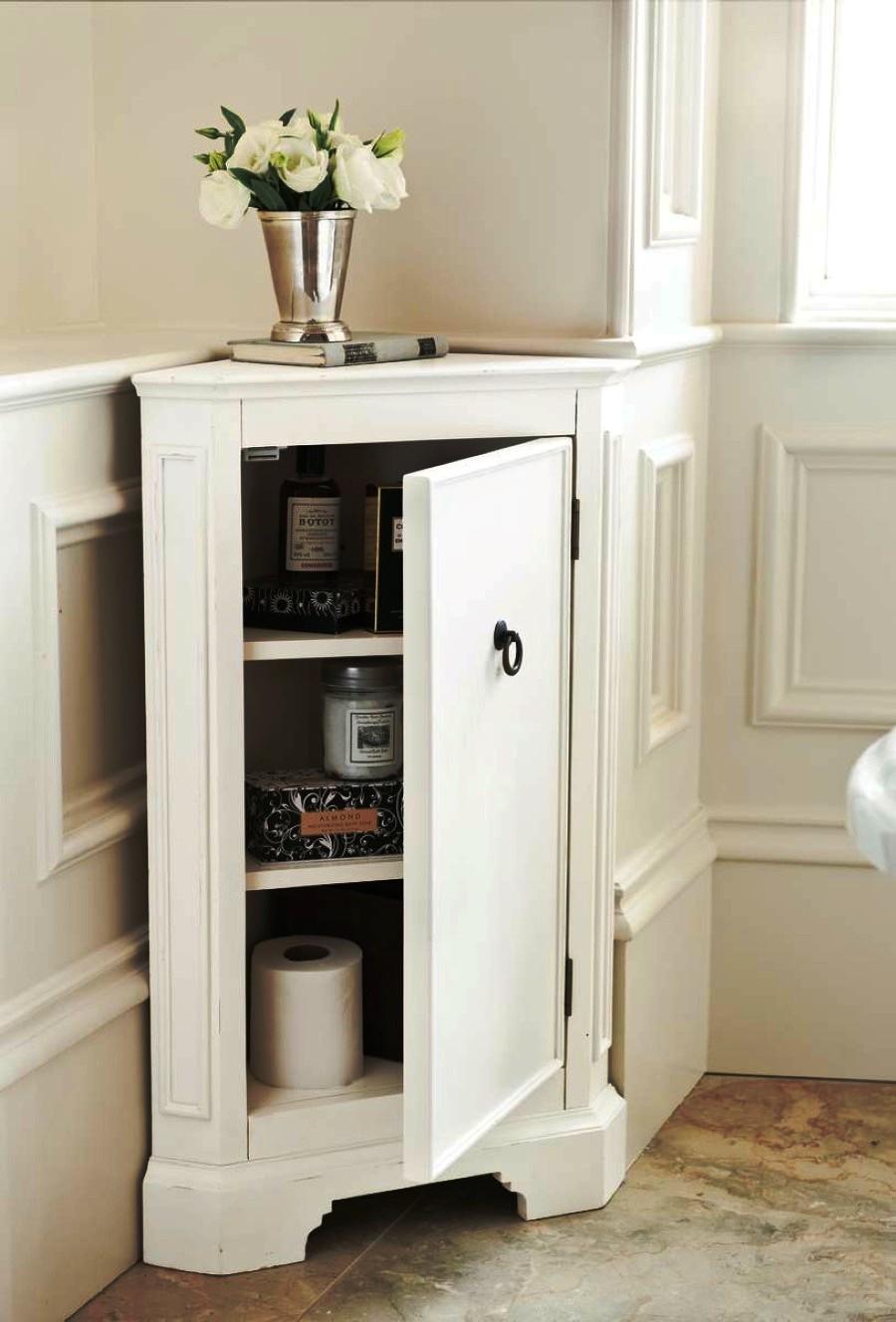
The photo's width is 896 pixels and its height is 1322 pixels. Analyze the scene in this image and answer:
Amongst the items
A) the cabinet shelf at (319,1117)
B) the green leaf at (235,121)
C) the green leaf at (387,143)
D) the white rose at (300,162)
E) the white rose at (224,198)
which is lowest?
the cabinet shelf at (319,1117)

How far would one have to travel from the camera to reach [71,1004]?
1.84 metres

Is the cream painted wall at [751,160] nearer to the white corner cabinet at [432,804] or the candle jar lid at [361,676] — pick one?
the white corner cabinet at [432,804]

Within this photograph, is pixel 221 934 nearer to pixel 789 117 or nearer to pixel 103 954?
pixel 103 954

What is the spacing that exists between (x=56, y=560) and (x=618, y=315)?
0.76m

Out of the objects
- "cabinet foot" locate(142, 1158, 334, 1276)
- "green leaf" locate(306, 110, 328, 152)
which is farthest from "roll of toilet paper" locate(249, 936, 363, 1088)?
"green leaf" locate(306, 110, 328, 152)

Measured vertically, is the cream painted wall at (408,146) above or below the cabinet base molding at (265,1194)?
above

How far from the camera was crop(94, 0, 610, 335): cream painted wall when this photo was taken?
2090mm

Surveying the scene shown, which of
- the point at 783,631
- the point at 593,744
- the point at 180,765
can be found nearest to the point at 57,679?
the point at 180,765

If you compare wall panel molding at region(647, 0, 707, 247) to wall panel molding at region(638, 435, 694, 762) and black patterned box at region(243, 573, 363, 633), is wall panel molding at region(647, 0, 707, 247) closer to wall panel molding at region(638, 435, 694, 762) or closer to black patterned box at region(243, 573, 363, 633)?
wall panel molding at region(638, 435, 694, 762)

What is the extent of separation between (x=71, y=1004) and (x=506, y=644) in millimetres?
608

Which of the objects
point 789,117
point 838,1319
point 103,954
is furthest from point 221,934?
point 789,117

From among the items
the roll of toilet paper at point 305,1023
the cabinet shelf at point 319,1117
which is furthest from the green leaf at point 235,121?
the cabinet shelf at point 319,1117

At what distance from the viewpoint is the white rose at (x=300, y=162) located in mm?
1858

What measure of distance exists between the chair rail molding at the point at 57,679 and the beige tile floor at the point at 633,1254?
529 mm
